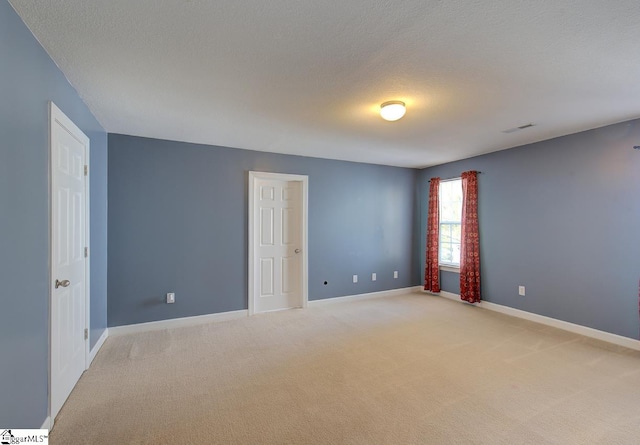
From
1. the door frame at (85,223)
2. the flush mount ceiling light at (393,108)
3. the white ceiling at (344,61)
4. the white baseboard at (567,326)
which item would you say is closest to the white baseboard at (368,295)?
the white baseboard at (567,326)

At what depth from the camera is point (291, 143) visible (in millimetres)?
A: 4188

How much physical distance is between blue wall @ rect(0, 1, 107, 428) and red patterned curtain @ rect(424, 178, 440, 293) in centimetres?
535

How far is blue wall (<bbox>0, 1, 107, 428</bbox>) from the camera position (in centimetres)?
149

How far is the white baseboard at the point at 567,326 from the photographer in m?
3.31

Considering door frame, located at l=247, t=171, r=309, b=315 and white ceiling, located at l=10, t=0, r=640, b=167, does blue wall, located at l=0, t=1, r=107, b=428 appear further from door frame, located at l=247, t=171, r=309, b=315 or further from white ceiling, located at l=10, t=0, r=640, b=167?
door frame, located at l=247, t=171, r=309, b=315

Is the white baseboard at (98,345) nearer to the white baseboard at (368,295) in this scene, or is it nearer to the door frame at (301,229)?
the door frame at (301,229)

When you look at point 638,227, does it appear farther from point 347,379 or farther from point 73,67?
point 73,67

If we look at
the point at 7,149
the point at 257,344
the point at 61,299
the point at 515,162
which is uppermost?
the point at 515,162

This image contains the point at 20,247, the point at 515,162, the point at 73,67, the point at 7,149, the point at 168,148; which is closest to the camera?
the point at 7,149

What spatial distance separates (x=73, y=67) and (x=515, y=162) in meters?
5.19

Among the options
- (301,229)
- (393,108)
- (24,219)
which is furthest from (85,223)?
(393,108)

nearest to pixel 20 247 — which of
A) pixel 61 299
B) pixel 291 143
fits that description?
pixel 61 299

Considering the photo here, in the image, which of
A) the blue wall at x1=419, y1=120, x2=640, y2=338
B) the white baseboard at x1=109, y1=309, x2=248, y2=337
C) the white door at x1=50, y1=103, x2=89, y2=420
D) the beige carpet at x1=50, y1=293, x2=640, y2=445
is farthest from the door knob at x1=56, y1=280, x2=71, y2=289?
the blue wall at x1=419, y1=120, x2=640, y2=338

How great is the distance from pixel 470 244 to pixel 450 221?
2.23ft
